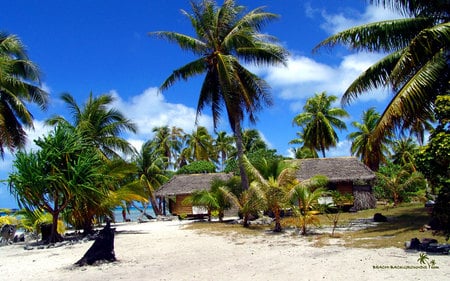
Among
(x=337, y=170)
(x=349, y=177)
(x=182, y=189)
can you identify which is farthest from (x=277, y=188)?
(x=182, y=189)

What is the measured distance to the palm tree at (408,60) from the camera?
418 inches

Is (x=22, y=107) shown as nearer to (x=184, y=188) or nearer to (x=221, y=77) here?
(x=221, y=77)

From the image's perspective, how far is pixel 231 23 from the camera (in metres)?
19.1

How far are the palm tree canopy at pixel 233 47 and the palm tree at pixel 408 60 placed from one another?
20.0 feet

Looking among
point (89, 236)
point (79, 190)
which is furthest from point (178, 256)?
point (89, 236)

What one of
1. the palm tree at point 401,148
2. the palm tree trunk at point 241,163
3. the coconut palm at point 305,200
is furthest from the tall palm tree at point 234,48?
the palm tree at point 401,148

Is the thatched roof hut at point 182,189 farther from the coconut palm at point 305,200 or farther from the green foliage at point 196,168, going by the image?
the coconut palm at point 305,200

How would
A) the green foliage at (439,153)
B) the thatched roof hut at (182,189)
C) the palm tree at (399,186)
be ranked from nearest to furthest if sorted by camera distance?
1. the green foliage at (439,153)
2. the palm tree at (399,186)
3. the thatched roof hut at (182,189)

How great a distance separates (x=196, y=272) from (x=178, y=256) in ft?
7.80

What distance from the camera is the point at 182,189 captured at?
A: 26.9 meters

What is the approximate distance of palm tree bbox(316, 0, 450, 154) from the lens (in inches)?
418

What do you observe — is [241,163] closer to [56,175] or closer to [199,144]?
[56,175]

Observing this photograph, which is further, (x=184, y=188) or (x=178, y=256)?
(x=184, y=188)

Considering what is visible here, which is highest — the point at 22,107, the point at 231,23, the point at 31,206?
the point at 231,23
